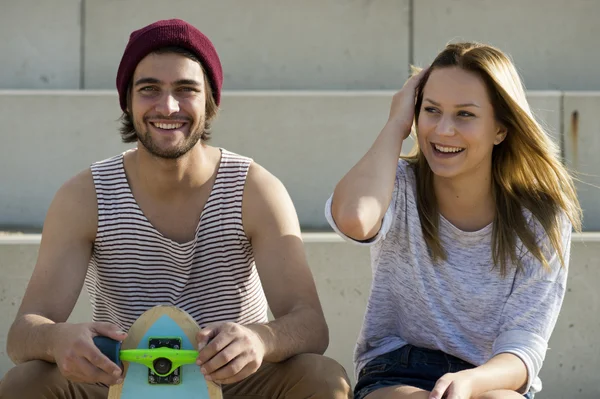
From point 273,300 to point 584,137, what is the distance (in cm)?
196

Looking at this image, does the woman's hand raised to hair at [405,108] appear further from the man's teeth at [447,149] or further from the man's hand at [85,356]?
the man's hand at [85,356]

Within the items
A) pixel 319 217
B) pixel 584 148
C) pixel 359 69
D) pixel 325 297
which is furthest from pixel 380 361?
pixel 359 69

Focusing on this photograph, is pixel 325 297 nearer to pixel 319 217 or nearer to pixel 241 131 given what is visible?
pixel 319 217

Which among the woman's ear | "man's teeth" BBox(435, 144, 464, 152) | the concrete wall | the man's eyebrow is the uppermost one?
the man's eyebrow

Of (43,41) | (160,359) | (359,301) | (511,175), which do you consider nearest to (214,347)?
(160,359)

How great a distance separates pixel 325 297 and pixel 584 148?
140 cm

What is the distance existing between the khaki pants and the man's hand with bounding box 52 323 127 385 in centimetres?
11

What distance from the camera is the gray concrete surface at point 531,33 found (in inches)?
178

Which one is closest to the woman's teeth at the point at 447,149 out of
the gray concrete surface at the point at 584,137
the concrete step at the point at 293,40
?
the gray concrete surface at the point at 584,137

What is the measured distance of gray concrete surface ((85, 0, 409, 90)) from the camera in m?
4.50

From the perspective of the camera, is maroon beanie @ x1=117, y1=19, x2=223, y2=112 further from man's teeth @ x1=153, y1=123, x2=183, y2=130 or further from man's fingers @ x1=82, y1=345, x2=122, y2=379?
man's fingers @ x1=82, y1=345, x2=122, y2=379

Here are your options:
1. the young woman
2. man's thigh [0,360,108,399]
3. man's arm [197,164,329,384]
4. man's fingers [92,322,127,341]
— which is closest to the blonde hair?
the young woman

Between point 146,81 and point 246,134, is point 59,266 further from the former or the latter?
point 246,134

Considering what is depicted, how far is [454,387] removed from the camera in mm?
2232
